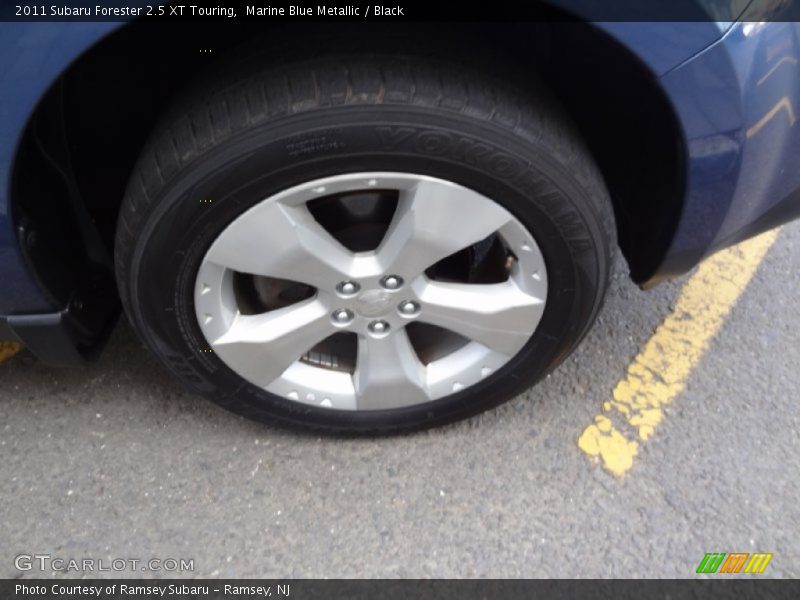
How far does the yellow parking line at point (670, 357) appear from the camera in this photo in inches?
71.5

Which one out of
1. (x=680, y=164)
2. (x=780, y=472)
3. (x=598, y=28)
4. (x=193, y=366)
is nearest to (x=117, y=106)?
(x=193, y=366)

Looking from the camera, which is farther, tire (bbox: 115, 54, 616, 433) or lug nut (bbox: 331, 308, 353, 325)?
lug nut (bbox: 331, 308, 353, 325)

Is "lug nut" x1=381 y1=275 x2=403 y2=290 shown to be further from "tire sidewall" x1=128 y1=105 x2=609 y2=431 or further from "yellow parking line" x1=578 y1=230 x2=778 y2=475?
"yellow parking line" x1=578 y1=230 x2=778 y2=475

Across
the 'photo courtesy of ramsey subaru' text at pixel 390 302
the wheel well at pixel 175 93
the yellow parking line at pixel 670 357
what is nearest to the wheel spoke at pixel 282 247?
→ the 'photo courtesy of ramsey subaru' text at pixel 390 302

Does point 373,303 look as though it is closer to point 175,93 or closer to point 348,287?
point 348,287

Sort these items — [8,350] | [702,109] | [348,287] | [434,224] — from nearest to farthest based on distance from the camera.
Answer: [702,109] → [434,224] → [348,287] → [8,350]

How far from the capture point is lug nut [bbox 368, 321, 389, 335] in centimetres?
157

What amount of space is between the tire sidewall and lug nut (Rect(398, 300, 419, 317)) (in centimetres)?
27

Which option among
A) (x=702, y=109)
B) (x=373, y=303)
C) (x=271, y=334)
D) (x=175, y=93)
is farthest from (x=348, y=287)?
(x=702, y=109)

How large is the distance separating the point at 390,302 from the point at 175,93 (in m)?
0.61

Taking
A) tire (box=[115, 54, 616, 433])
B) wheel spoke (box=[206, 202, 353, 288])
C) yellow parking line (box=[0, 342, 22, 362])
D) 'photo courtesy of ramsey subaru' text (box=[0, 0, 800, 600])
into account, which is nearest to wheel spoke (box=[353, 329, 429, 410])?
'photo courtesy of ramsey subaru' text (box=[0, 0, 800, 600])

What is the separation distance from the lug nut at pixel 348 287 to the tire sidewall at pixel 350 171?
0.84 feet

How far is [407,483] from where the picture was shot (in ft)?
5.70

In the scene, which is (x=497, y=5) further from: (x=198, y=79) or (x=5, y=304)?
(x=5, y=304)
